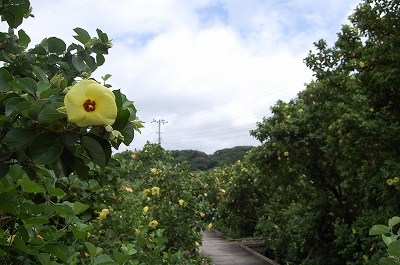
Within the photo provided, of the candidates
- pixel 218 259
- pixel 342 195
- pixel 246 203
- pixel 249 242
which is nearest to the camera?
pixel 342 195

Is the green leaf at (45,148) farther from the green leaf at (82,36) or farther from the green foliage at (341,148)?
the green foliage at (341,148)

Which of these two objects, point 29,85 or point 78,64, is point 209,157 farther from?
point 29,85

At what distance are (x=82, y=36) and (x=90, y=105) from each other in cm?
68

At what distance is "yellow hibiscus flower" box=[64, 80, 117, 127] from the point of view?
0.75 meters

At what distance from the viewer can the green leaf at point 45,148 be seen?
81 centimetres

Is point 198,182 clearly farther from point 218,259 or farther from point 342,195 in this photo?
point 218,259

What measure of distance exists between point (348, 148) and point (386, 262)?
4.15m

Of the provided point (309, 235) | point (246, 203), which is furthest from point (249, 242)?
point (309, 235)

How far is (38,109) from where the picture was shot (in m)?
0.80

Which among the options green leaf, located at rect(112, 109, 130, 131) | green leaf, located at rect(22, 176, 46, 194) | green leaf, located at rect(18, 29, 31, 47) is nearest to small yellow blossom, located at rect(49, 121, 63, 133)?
green leaf, located at rect(112, 109, 130, 131)

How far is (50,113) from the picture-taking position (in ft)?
2.52

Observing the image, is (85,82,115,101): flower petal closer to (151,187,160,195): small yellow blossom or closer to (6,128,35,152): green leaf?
(6,128,35,152): green leaf

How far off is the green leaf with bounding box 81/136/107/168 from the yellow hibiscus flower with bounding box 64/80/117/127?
0.07 metres

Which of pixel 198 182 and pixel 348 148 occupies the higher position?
pixel 348 148
